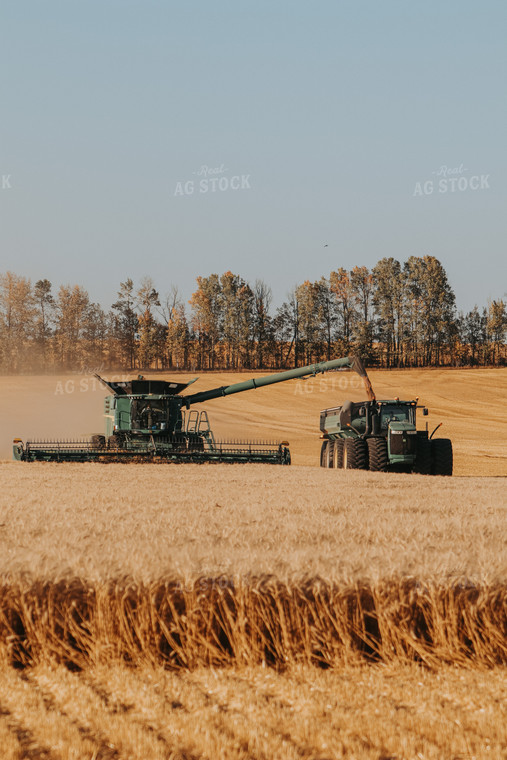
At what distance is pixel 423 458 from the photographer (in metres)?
23.6

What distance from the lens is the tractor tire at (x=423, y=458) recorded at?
77.4 ft

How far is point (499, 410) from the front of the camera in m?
63.1

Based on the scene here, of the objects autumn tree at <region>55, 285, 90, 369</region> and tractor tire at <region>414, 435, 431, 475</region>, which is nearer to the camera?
tractor tire at <region>414, 435, 431, 475</region>

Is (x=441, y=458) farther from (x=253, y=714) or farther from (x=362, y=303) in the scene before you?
(x=362, y=303)

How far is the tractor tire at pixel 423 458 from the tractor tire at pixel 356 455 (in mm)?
1518

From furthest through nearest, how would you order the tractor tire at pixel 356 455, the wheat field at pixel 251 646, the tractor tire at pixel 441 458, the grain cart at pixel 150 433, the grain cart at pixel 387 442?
the grain cart at pixel 150 433 → the tractor tire at pixel 356 455 → the tractor tire at pixel 441 458 → the grain cart at pixel 387 442 → the wheat field at pixel 251 646

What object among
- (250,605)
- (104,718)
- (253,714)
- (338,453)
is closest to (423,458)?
(338,453)

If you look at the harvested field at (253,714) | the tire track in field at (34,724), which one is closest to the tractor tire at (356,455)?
the harvested field at (253,714)

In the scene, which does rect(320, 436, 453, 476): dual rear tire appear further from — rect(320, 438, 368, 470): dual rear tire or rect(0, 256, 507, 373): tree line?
rect(0, 256, 507, 373): tree line

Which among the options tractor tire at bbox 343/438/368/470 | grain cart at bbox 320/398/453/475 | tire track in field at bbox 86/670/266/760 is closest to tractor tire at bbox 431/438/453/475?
grain cart at bbox 320/398/453/475

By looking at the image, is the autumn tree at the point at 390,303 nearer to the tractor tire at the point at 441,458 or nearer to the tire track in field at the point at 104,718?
the tractor tire at the point at 441,458

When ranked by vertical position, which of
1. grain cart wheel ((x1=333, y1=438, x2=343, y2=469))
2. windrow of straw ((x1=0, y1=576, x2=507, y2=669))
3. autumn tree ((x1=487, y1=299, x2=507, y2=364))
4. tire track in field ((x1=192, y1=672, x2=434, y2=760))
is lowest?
grain cart wheel ((x1=333, y1=438, x2=343, y2=469))

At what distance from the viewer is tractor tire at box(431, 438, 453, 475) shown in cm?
2344

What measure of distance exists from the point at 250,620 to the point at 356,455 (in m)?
19.5
